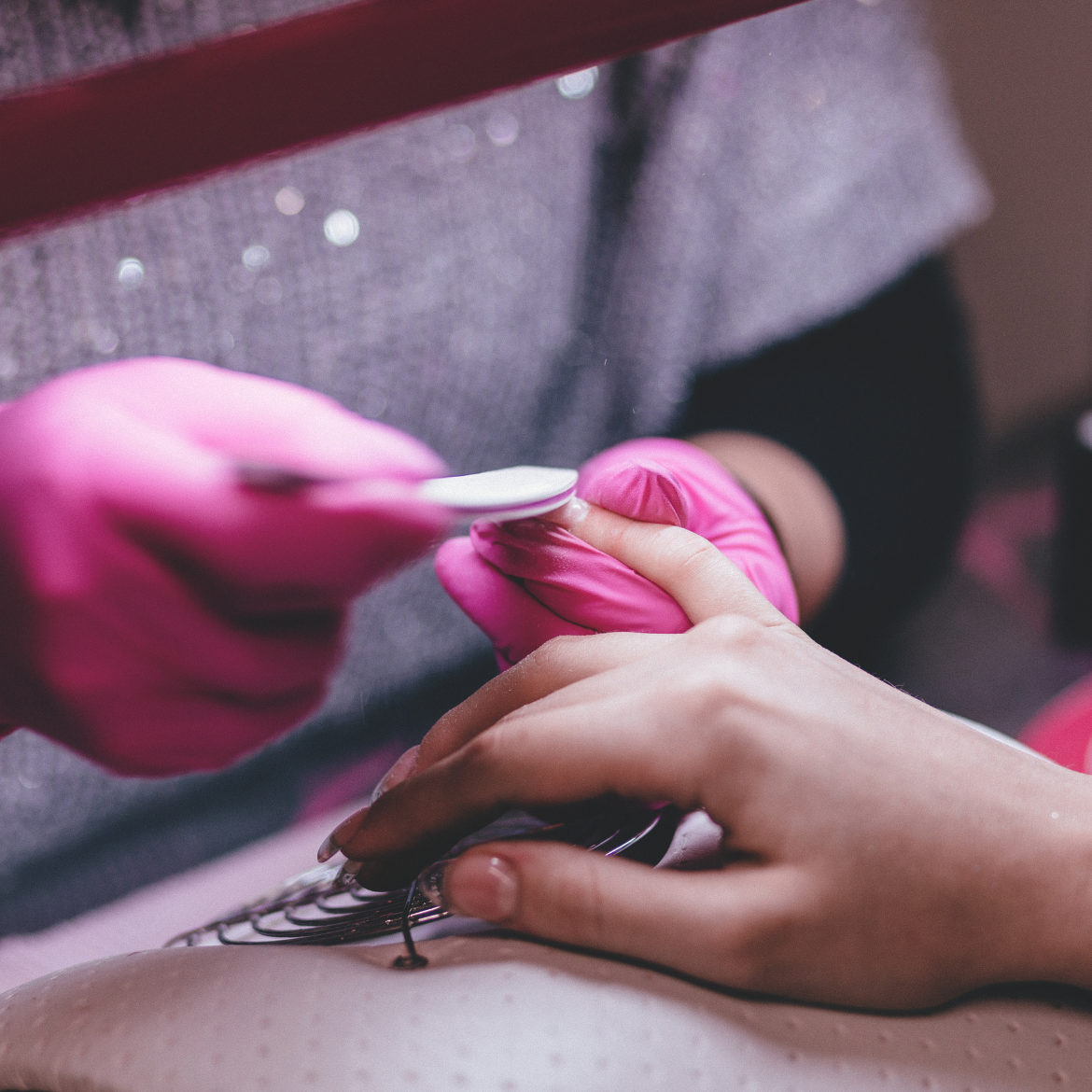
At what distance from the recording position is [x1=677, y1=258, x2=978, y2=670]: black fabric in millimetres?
522

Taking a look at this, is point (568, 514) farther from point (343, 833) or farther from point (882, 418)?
point (882, 418)

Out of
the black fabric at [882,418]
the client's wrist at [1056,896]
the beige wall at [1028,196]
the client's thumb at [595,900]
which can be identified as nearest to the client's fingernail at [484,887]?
the client's thumb at [595,900]

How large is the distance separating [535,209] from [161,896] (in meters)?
0.39

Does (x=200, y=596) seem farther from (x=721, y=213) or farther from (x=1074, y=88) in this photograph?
(x=1074, y=88)

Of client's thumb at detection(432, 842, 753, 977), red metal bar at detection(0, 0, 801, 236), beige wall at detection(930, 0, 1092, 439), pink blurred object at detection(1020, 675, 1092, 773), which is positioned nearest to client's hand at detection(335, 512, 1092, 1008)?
client's thumb at detection(432, 842, 753, 977)

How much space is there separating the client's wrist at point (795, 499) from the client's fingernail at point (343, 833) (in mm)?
208

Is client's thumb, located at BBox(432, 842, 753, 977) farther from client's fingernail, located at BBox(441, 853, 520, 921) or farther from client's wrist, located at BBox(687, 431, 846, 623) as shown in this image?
client's wrist, located at BBox(687, 431, 846, 623)

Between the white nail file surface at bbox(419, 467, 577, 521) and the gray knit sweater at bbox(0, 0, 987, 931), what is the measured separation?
17 cm

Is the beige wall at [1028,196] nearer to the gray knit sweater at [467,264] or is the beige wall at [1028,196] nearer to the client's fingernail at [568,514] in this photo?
the gray knit sweater at [467,264]

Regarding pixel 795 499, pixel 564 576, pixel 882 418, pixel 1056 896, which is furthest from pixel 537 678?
pixel 882 418

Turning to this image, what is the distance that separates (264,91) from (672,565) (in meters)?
0.14

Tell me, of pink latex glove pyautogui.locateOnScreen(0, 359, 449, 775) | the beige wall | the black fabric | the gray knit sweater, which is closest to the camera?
pink latex glove pyautogui.locateOnScreen(0, 359, 449, 775)

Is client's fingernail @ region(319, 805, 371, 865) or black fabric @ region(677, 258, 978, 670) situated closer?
client's fingernail @ region(319, 805, 371, 865)

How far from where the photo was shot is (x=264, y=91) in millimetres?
183
